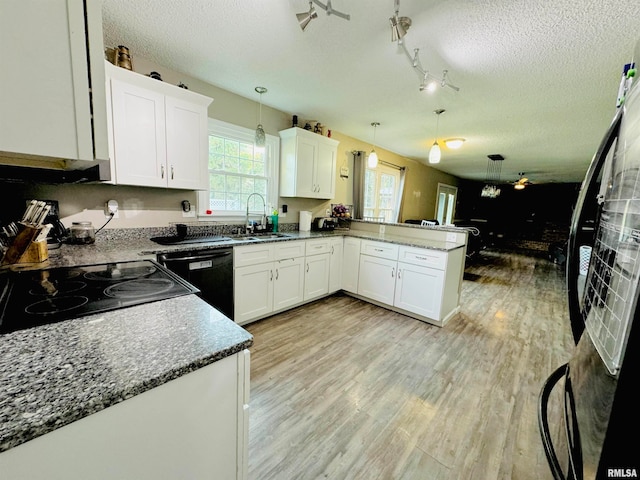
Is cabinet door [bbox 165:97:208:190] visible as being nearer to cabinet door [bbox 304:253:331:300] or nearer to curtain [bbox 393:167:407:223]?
cabinet door [bbox 304:253:331:300]

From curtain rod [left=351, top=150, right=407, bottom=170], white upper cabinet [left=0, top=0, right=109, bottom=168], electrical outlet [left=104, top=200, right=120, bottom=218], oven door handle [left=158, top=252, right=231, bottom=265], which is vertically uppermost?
curtain rod [left=351, top=150, right=407, bottom=170]

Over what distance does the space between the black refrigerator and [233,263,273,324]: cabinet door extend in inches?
88.6

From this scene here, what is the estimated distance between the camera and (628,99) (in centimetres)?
62

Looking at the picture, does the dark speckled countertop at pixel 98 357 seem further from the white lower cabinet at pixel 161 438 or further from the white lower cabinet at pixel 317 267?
the white lower cabinet at pixel 317 267

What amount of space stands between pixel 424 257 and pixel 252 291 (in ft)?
6.18

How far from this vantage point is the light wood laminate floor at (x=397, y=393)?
1.33m

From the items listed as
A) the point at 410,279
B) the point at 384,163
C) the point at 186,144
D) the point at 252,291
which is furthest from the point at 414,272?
the point at 384,163

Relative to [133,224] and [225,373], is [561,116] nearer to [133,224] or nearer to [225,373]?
[225,373]

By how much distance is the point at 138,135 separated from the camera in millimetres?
2078

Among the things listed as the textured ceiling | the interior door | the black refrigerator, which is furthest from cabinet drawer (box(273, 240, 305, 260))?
the interior door

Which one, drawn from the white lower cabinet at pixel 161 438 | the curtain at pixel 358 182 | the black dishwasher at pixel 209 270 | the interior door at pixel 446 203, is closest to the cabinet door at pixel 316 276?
the black dishwasher at pixel 209 270

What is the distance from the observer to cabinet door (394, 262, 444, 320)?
109 inches

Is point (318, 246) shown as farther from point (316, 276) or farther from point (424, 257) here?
point (424, 257)

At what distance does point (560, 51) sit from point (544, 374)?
2479 mm
